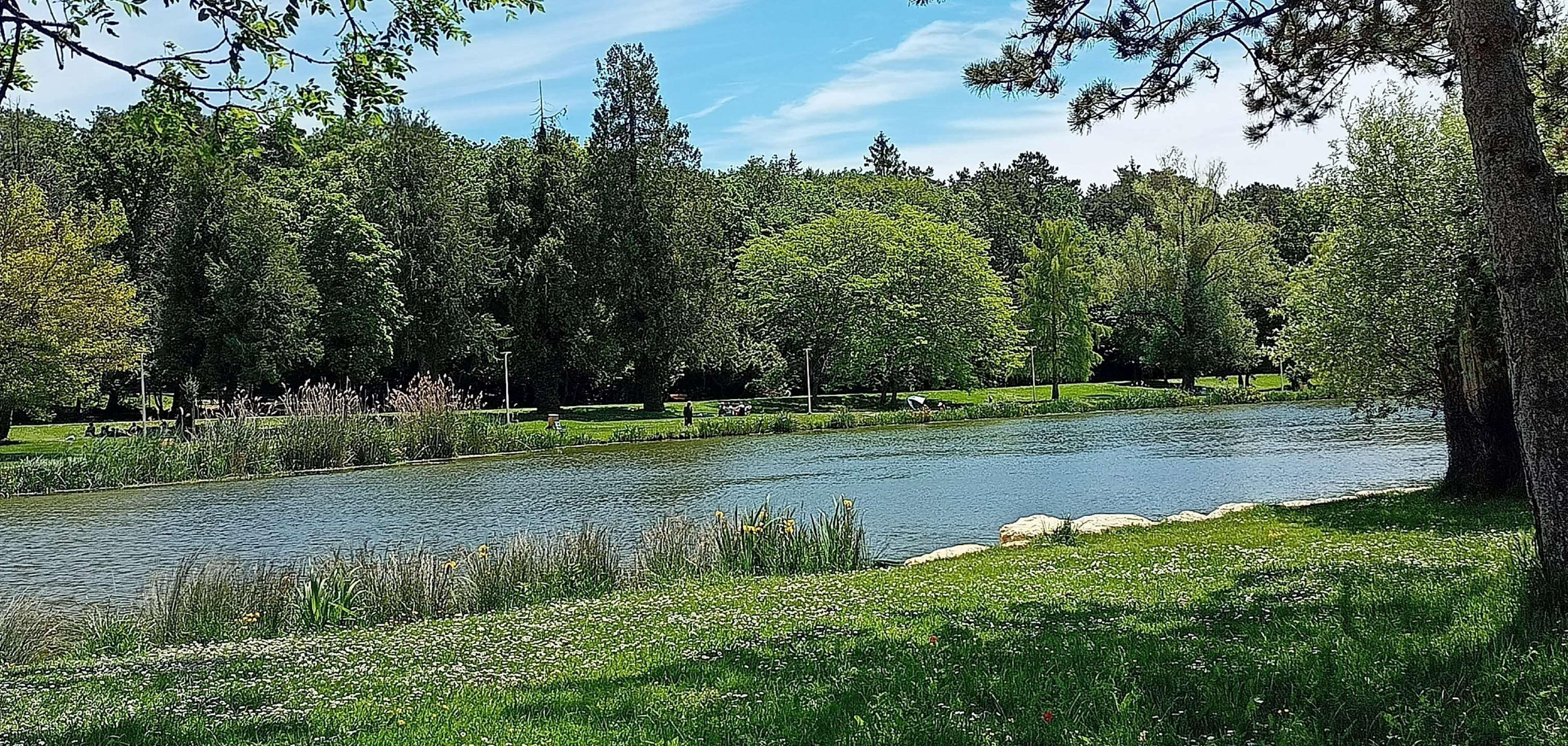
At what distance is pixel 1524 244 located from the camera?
208 inches

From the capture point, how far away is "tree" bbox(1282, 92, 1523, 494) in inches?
481

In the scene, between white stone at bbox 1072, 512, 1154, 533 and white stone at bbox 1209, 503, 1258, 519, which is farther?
white stone at bbox 1209, 503, 1258, 519

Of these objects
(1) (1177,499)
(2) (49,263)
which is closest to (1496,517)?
(1) (1177,499)

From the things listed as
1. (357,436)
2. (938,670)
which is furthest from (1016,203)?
(938,670)

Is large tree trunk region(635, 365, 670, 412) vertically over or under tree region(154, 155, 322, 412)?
under

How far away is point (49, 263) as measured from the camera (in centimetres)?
2953

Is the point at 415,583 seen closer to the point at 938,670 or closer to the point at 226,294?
the point at 938,670

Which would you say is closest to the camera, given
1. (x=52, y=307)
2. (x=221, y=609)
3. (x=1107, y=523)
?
(x=221, y=609)

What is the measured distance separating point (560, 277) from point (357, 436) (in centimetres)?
1707

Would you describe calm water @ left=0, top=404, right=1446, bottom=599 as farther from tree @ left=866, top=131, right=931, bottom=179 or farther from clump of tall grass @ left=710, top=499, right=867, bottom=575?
tree @ left=866, top=131, right=931, bottom=179

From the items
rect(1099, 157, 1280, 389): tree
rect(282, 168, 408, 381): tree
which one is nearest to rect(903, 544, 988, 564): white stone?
rect(282, 168, 408, 381): tree

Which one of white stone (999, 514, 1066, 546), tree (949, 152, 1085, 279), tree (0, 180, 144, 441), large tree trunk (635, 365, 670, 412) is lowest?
white stone (999, 514, 1066, 546)

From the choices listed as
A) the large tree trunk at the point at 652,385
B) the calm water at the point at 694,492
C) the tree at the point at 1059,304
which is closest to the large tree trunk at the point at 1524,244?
the calm water at the point at 694,492

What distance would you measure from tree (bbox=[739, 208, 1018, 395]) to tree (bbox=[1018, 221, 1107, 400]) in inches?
106
